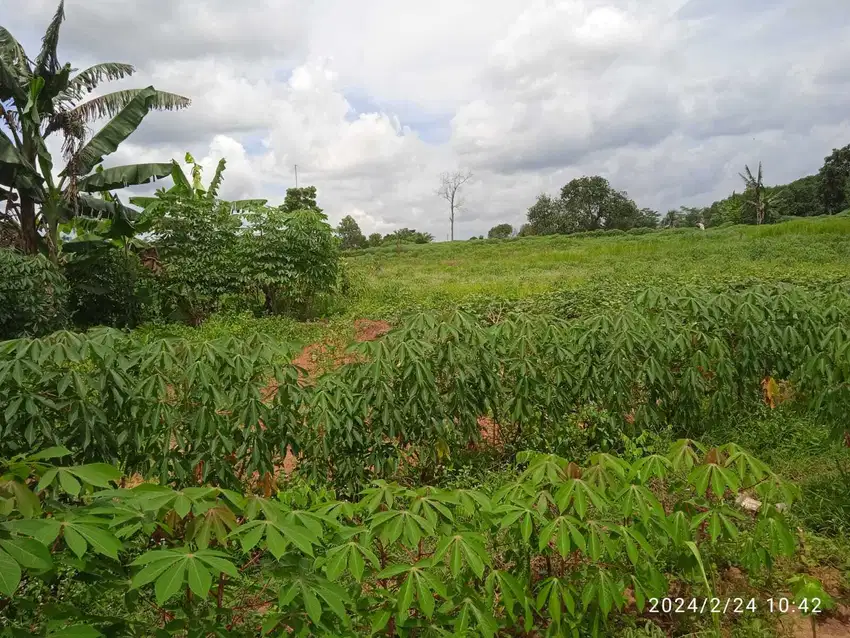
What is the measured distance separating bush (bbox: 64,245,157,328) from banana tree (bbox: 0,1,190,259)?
2.07 feet

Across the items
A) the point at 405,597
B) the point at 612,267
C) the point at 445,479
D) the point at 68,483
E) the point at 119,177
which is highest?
the point at 119,177

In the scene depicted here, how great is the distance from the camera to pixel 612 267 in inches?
603

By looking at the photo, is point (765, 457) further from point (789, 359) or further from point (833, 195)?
point (833, 195)

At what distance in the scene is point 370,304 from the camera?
1203 centimetres

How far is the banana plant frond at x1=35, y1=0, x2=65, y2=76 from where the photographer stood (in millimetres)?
8969

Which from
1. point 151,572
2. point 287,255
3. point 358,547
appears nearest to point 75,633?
point 151,572

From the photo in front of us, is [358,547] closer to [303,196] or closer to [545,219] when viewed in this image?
[303,196]

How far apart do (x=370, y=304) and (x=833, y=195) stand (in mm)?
38522

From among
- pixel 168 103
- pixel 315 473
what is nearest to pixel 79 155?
pixel 168 103

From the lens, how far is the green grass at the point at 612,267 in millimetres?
11469

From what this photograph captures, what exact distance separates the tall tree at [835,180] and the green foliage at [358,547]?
4226 centimetres

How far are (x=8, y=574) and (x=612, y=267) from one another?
51.2 feet

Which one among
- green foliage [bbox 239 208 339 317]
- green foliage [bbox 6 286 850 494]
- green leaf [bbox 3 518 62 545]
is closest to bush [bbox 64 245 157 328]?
green foliage [bbox 239 208 339 317]

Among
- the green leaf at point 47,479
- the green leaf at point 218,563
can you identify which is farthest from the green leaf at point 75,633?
the green leaf at point 47,479
